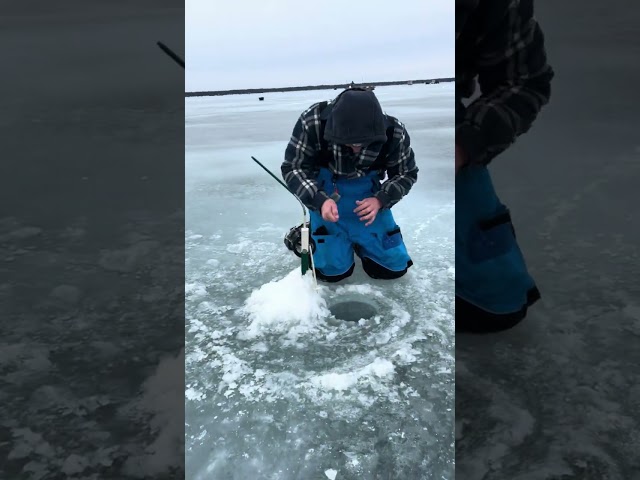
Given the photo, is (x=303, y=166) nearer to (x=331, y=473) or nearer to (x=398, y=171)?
(x=398, y=171)

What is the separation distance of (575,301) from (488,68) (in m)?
0.59

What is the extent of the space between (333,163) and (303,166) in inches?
6.0

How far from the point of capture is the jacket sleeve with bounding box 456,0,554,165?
0.73 metres

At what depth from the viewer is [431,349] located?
148cm

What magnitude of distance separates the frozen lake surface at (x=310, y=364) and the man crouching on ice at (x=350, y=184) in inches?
4.8

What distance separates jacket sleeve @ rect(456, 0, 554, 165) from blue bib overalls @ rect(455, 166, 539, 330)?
12 cm

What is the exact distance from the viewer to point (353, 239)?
7.26 ft

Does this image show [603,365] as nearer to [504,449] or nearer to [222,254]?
[504,449]

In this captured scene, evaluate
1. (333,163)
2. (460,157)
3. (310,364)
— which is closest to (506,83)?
(460,157)

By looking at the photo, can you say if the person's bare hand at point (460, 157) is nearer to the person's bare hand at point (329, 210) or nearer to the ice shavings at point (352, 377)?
the ice shavings at point (352, 377)

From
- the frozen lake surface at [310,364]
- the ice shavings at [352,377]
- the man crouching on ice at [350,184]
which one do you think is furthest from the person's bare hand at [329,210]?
the ice shavings at [352,377]

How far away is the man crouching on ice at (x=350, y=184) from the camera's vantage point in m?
1.89

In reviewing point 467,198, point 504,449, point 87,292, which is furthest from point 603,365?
point 87,292

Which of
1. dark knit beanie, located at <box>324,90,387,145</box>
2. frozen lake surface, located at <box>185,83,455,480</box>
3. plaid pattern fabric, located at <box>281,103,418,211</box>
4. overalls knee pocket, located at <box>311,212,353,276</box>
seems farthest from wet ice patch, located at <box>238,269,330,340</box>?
dark knit beanie, located at <box>324,90,387,145</box>
